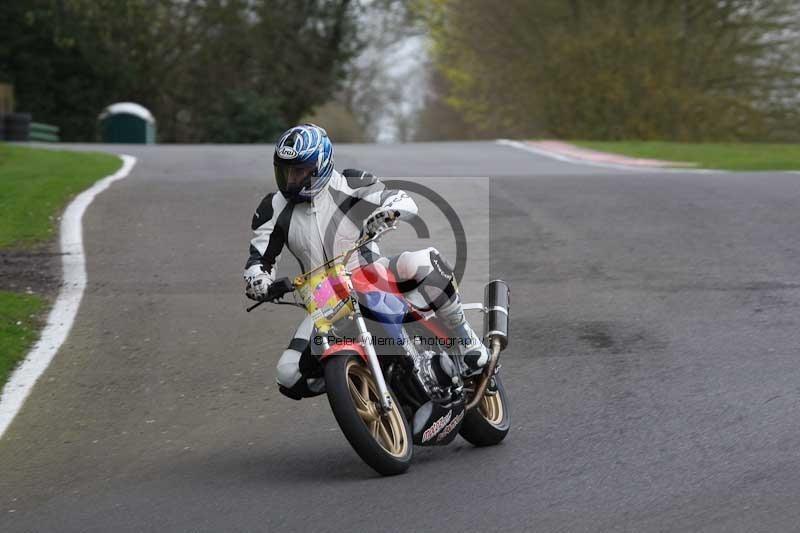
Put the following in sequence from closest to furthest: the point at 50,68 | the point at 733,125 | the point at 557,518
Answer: the point at 557,518
the point at 733,125
the point at 50,68

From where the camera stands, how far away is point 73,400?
845 cm

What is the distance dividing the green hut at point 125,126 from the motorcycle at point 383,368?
102 ft

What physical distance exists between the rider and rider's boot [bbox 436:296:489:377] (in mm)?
62

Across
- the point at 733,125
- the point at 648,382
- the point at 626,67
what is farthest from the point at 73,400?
the point at 733,125

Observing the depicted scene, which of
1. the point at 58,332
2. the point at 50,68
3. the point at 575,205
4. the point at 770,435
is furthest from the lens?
the point at 50,68

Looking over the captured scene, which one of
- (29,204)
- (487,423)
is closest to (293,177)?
(487,423)

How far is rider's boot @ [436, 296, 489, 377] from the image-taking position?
22.9 ft

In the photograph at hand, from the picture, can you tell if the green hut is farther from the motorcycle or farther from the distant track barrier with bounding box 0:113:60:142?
the motorcycle

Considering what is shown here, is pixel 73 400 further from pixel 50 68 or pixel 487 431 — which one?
pixel 50 68

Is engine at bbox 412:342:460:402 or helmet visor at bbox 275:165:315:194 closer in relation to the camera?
helmet visor at bbox 275:165:315:194

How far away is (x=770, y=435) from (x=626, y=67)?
30.9 m

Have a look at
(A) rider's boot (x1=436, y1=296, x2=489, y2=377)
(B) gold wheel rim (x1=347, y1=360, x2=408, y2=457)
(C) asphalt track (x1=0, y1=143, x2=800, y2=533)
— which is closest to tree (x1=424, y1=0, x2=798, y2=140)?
(C) asphalt track (x1=0, y1=143, x2=800, y2=533)

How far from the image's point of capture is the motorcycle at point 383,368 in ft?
20.7

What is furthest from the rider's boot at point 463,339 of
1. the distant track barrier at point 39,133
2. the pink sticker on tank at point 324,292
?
the distant track barrier at point 39,133
